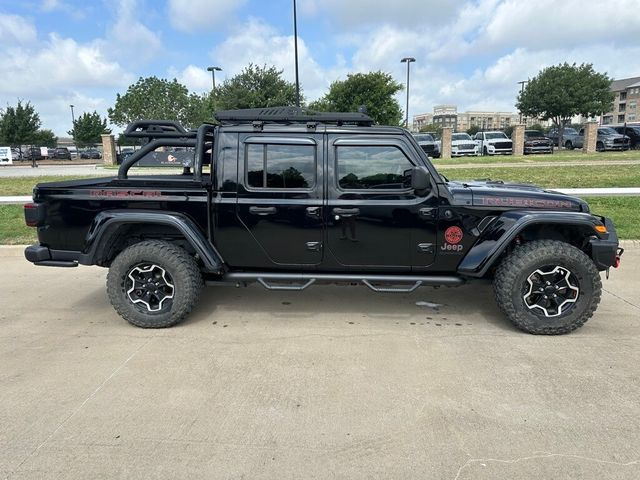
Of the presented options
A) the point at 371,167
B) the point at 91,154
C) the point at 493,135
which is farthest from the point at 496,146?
the point at 91,154

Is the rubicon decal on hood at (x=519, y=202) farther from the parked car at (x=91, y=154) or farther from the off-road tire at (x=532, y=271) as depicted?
the parked car at (x=91, y=154)

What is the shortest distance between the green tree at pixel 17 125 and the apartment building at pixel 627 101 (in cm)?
10072

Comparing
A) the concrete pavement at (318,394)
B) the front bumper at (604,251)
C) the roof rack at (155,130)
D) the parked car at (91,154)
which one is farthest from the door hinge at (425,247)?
the parked car at (91,154)

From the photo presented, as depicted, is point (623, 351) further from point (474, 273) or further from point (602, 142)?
point (602, 142)

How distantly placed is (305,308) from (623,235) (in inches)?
218

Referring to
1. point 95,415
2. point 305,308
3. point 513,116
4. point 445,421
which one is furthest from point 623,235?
point 513,116

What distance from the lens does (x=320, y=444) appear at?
2.63 metres

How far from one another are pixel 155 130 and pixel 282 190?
168cm

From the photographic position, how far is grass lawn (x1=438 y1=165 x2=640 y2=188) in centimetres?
1199

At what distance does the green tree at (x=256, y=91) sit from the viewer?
83.7ft

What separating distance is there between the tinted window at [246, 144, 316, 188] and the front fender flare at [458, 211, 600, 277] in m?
1.60

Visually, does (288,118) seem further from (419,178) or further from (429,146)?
(429,146)

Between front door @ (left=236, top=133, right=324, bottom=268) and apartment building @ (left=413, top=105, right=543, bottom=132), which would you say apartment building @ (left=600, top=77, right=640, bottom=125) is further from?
front door @ (left=236, top=133, right=324, bottom=268)

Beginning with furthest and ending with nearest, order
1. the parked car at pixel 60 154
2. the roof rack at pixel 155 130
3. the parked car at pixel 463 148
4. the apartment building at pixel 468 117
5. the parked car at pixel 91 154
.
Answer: the apartment building at pixel 468 117 → the parked car at pixel 91 154 → the parked car at pixel 60 154 → the parked car at pixel 463 148 → the roof rack at pixel 155 130
